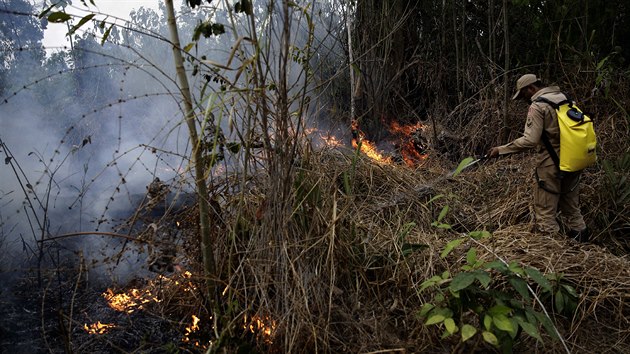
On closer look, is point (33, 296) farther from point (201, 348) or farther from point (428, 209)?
point (428, 209)

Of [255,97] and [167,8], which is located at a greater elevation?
[167,8]

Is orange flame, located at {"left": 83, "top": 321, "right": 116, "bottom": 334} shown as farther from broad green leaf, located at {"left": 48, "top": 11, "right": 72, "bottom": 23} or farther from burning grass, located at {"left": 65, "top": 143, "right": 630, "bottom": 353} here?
broad green leaf, located at {"left": 48, "top": 11, "right": 72, "bottom": 23}

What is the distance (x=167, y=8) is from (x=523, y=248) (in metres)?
3.14

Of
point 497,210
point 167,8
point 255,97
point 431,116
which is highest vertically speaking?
point 167,8

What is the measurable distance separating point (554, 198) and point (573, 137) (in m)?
0.57

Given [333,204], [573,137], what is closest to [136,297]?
[333,204]

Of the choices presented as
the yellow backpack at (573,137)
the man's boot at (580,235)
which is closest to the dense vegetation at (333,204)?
the man's boot at (580,235)

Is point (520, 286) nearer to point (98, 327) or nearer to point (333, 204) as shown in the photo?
point (333, 204)

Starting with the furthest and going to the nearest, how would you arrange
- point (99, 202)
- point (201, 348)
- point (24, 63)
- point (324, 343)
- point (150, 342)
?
point (24, 63) → point (99, 202) → point (150, 342) → point (201, 348) → point (324, 343)

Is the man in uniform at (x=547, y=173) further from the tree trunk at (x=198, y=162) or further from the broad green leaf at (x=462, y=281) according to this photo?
the tree trunk at (x=198, y=162)

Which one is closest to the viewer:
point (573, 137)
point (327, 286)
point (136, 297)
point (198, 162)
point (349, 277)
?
point (198, 162)

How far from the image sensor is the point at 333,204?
104 inches

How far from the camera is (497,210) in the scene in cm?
454

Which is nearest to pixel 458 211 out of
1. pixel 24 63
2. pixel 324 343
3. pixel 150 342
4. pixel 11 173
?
pixel 324 343
